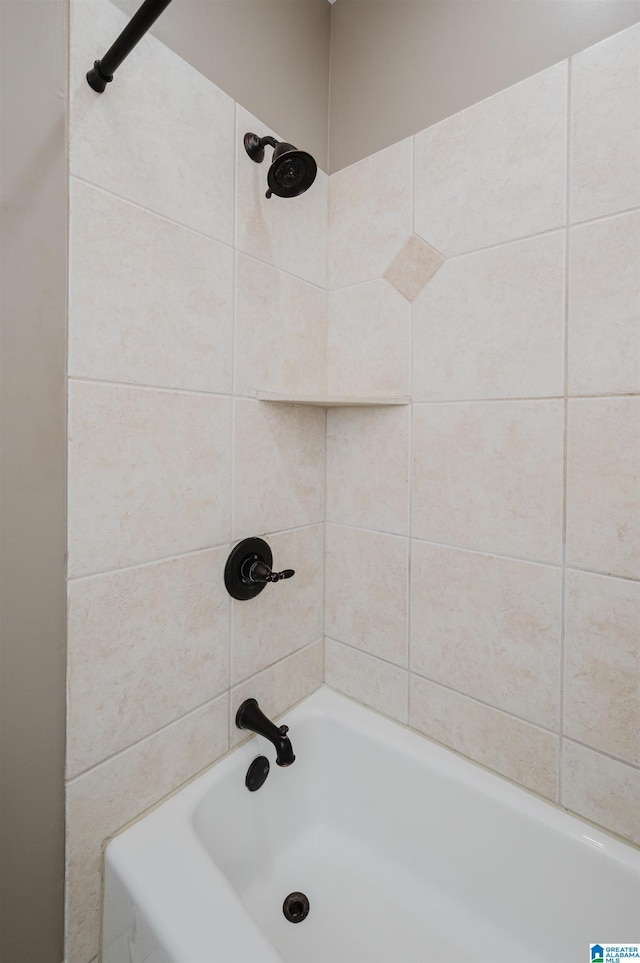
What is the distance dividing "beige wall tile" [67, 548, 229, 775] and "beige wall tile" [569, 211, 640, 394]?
0.85 meters

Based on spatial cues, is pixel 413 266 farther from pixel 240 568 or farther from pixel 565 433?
pixel 240 568

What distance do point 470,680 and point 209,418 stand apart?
0.84m

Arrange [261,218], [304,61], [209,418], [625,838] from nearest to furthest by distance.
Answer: [625,838] → [209,418] → [261,218] → [304,61]

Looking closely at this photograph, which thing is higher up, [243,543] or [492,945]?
[243,543]

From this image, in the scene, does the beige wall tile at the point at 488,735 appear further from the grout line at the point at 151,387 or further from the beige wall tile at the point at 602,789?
the grout line at the point at 151,387

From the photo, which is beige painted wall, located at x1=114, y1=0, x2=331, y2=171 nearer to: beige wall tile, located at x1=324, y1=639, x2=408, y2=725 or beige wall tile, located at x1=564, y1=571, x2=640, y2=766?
beige wall tile, located at x1=564, y1=571, x2=640, y2=766

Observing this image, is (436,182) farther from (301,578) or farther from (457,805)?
(457,805)

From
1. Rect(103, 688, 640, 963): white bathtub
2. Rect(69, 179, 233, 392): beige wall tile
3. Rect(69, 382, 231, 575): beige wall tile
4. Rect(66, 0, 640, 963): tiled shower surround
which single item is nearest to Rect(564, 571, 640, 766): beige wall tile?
Rect(66, 0, 640, 963): tiled shower surround

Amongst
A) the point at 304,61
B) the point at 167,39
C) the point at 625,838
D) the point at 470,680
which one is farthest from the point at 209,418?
the point at 625,838

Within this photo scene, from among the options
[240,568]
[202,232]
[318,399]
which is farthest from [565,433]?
[202,232]

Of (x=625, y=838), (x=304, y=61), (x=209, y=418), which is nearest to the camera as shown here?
(x=625, y=838)

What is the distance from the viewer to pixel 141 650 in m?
0.84

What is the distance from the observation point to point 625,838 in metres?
0.83

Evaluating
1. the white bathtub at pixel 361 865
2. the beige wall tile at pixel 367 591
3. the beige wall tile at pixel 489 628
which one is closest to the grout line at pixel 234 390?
the white bathtub at pixel 361 865
